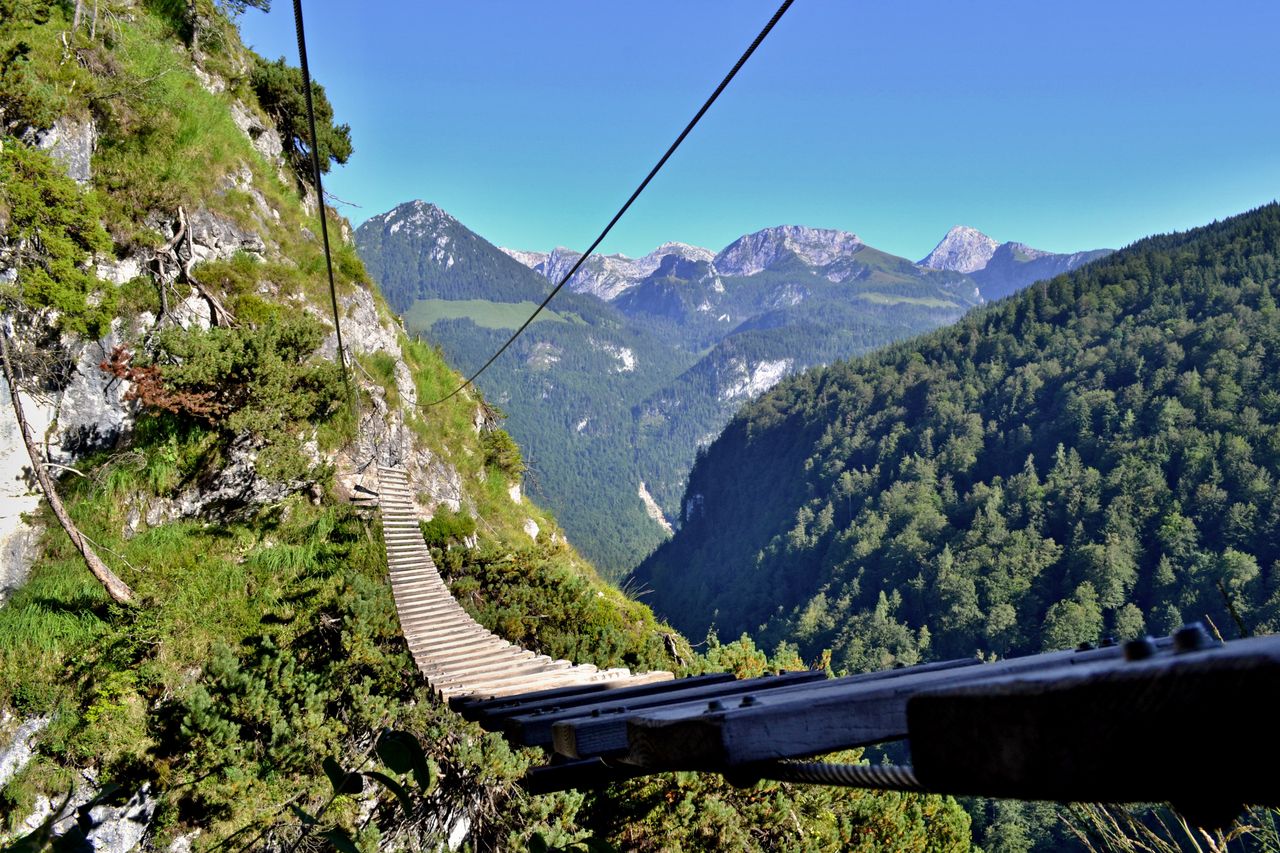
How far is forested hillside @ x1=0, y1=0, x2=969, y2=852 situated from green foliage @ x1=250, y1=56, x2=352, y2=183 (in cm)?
143

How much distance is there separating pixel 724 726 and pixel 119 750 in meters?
8.41

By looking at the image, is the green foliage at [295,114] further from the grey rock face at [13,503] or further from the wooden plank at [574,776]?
the wooden plank at [574,776]

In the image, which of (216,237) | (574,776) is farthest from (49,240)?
(574,776)

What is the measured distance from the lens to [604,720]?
67.2 inches

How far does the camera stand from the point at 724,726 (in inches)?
44.5

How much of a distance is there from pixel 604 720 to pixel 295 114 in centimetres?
1652

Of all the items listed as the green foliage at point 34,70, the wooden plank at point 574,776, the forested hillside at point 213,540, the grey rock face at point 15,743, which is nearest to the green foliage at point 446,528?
the forested hillside at point 213,540

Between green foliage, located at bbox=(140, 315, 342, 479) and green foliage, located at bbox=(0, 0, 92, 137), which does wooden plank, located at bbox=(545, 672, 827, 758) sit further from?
green foliage, located at bbox=(0, 0, 92, 137)

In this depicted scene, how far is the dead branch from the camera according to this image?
6.53 metres

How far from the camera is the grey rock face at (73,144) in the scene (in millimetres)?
9195

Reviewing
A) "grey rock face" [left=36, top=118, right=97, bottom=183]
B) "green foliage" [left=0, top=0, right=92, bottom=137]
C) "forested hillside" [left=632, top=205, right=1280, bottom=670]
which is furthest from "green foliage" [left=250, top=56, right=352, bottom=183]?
"forested hillside" [left=632, top=205, right=1280, bottom=670]

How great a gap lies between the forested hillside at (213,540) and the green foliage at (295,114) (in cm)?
143

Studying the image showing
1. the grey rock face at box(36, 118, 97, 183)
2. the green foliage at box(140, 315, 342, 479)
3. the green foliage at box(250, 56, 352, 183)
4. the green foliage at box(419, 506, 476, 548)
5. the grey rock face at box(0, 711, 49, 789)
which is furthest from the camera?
the green foliage at box(250, 56, 352, 183)

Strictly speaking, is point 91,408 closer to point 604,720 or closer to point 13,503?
point 13,503
